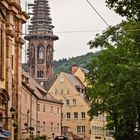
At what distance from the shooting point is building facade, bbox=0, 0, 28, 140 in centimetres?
5397

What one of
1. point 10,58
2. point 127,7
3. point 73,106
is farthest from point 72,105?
point 127,7

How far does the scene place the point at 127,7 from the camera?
27.4 metres

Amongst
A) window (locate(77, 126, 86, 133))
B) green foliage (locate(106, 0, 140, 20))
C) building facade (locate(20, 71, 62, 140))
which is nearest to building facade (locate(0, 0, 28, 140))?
building facade (locate(20, 71, 62, 140))

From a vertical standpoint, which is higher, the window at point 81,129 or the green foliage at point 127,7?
the window at point 81,129

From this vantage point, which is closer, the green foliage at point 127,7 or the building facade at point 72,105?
the green foliage at point 127,7

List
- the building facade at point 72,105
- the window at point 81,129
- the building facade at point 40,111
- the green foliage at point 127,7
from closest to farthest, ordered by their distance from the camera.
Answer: the green foliage at point 127,7 → the building facade at point 40,111 → the building facade at point 72,105 → the window at point 81,129

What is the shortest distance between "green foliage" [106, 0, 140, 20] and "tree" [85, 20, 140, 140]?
1967 centimetres

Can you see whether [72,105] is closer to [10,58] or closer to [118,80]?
[10,58]

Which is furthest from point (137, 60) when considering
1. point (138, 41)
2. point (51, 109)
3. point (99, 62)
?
point (51, 109)

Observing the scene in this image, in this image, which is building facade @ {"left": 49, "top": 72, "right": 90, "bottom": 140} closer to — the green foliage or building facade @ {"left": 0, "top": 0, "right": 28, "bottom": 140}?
building facade @ {"left": 0, "top": 0, "right": 28, "bottom": 140}

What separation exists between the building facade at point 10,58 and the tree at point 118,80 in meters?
7.04

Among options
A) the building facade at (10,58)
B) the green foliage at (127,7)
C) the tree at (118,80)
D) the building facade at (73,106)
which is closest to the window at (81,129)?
the building facade at (73,106)

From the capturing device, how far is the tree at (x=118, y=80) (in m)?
52.5

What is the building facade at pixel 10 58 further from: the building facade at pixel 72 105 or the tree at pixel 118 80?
the building facade at pixel 72 105
